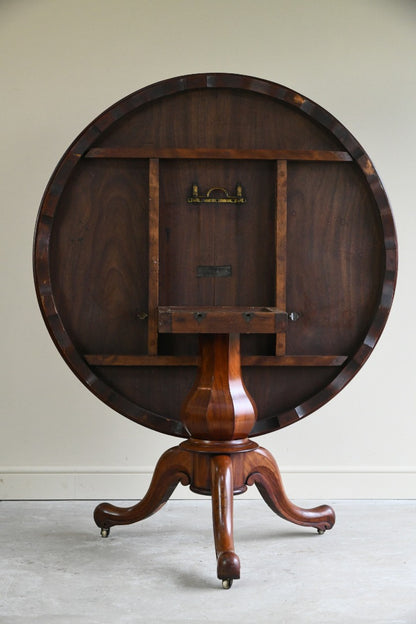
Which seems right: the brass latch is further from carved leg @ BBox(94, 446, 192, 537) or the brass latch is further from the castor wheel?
the castor wheel

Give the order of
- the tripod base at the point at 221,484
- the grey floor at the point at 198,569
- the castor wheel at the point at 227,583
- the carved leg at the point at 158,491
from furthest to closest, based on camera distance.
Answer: the carved leg at the point at 158,491 → the tripod base at the point at 221,484 → the castor wheel at the point at 227,583 → the grey floor at the point at 198,569

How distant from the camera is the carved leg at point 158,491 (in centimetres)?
251

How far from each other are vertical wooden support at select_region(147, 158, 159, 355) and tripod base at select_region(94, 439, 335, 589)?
0.36 metres

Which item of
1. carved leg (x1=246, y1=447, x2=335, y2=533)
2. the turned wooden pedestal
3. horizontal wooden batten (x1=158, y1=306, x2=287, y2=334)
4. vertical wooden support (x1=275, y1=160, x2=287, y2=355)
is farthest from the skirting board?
horizontal wooden batten (x1=158, y1=306, x2=287, y2=334)

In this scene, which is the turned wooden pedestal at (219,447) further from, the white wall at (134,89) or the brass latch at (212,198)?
the white wall at (134,89)

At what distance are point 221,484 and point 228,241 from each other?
79 centimetres

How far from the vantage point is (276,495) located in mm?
2598

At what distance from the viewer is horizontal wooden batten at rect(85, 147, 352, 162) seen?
2617 millimetres

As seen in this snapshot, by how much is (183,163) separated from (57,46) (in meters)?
0.95

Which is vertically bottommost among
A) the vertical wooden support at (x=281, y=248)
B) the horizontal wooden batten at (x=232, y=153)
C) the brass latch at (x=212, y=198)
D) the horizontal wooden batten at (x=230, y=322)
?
the horizontal wooden batten at (x=230, y=322)

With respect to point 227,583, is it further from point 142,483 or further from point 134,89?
point 134,89

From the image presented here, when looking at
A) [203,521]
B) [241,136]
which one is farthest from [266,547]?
[241,136]

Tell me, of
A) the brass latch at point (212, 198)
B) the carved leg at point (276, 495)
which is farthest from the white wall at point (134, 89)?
the brass latch at point (212, 198)

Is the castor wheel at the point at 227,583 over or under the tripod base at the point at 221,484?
under
